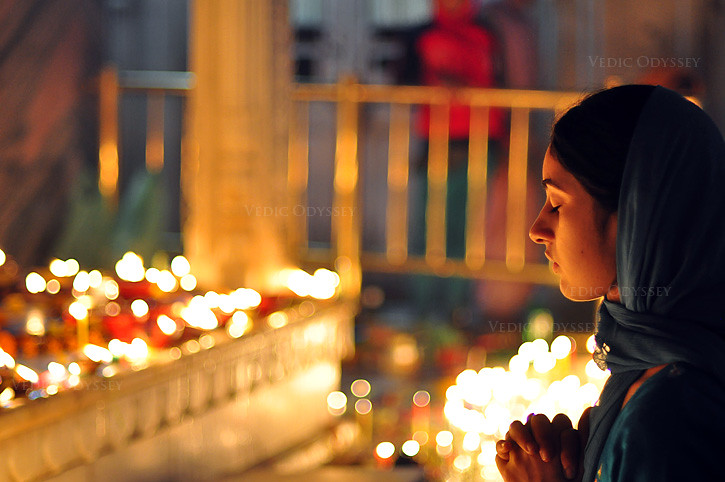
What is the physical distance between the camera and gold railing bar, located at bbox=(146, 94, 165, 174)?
650cm

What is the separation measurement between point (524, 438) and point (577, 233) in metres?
0.28

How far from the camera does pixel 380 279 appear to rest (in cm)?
656

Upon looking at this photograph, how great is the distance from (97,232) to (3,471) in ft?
9.17

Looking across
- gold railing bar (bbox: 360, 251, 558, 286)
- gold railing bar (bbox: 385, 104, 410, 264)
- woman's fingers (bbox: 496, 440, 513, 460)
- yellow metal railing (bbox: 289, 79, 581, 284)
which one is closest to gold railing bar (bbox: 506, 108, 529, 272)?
yellow metal railing (bbox: 289, 79, 581, 284)

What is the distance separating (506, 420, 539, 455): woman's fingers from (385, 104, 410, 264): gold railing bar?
5025 millimetres

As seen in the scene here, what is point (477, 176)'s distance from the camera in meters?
6.09

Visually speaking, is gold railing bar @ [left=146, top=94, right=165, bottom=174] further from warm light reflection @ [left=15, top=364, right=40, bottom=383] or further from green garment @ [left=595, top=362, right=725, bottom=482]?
green garment @ [left=595, top=362, right=725, bottom=482]

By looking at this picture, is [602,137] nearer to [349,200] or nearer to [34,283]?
[34,283]

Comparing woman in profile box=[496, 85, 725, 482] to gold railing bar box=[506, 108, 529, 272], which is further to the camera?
gold railing bar box=[506, 108, 529, 272]

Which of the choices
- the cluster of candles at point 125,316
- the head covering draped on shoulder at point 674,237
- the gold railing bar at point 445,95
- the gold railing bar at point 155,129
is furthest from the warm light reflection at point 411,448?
the gold railing bar at point 155,129

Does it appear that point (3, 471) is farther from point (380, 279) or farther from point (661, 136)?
point (380, 279)

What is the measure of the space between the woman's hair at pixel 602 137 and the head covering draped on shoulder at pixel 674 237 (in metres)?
0.02

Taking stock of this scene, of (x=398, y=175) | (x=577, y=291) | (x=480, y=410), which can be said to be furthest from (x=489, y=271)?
(x=577, y=291)

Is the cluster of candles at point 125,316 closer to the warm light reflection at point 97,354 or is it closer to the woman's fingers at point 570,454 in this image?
the warm light reflection at point 97,354
